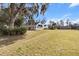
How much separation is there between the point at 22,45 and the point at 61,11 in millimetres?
677

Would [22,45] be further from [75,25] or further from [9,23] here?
[75,25]

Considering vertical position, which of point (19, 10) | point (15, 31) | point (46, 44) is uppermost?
point (19, 10)

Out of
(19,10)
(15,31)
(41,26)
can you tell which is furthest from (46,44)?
(19,10)

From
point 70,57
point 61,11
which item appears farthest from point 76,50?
point 61,11

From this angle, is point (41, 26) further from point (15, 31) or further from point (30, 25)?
point (15, 31)

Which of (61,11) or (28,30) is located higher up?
(61,11)

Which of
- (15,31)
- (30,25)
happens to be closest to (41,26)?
(30,25)

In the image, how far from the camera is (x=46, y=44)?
2.76 metres

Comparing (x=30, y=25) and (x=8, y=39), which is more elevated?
(x=30, y=25)

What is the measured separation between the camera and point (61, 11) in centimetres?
278

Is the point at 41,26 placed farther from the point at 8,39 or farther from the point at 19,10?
the point at 8,39

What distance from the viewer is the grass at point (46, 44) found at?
8.94 feet

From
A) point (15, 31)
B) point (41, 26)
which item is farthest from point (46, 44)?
point (15, 31)

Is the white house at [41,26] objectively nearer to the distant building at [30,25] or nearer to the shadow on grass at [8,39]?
the distant building at [30,25]
